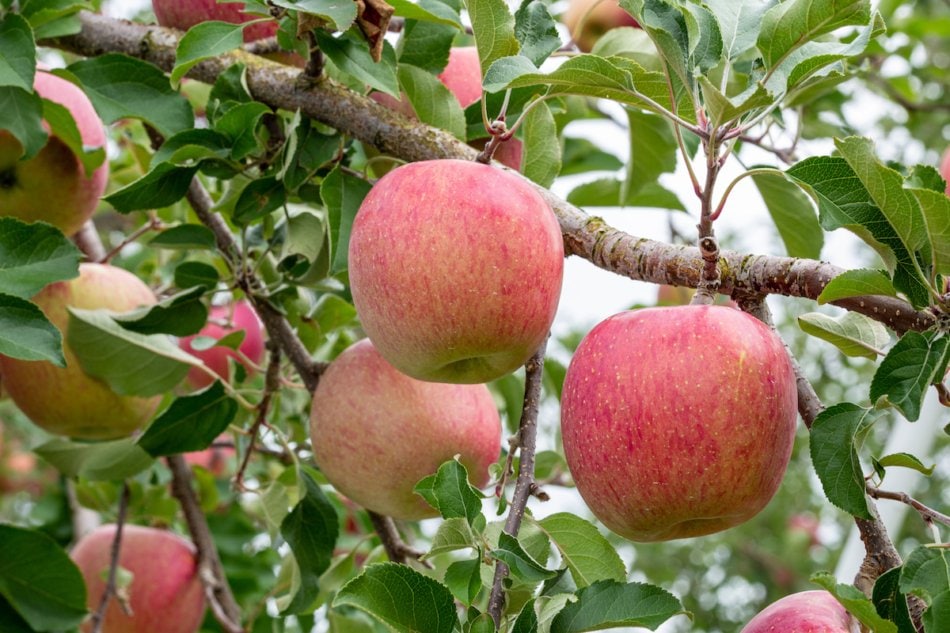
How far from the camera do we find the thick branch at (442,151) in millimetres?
930

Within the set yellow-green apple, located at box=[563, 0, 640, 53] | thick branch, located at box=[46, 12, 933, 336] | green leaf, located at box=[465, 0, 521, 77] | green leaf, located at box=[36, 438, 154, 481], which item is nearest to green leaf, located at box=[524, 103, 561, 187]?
thick branch, located at box=[46, 12, 933, 336]

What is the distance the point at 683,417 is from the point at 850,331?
235 millimetres

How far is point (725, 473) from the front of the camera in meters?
0.89

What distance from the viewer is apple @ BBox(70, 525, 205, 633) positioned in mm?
1913

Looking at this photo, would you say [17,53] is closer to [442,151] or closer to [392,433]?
[442,151]

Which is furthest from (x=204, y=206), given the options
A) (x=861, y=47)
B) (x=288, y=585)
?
(x=861, y=47)

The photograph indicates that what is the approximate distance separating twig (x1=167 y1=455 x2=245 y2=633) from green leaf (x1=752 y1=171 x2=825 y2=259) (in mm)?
1115

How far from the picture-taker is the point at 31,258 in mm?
1262

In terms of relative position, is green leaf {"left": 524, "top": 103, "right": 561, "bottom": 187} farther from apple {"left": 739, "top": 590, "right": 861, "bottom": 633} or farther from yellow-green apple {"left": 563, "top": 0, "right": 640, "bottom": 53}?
yellow-green apple {"left": 563, "top": 0, "right": 640, "bottom": 53}

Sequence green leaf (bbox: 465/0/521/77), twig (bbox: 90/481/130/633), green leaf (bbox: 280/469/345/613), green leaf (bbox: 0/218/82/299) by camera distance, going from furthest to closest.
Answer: twig (bbox: 90/481/130/633), green leaf (bbox: 280/469/345/613), green leaf (bbox: 0/218/82/299), green leaf (bbox: 465/0/521/77)

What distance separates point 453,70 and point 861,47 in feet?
2.12

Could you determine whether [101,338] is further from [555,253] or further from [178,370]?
[555,253]

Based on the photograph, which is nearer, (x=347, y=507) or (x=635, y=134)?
(x=635, y=134)

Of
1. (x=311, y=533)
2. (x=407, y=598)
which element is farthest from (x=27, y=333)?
(x=407, y=598)
